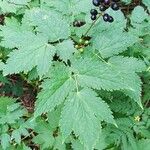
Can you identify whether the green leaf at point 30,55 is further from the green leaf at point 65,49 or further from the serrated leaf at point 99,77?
the serrated leaf at point 99,77

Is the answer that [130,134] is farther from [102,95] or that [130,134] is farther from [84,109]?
[84,109]

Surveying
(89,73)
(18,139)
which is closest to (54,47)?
(89,73)

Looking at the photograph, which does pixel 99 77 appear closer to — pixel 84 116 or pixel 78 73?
pixel 78 73

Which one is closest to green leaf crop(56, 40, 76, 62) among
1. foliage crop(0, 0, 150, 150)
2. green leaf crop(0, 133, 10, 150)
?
foliage crop(0, 0, 150, 150)

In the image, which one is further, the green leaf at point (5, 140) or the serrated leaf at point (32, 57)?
the green leaf at point (5, 140)

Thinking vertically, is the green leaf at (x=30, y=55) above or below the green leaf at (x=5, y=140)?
above

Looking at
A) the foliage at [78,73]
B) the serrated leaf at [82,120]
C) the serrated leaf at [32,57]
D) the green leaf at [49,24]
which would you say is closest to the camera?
the serrated leaf at [82,120]

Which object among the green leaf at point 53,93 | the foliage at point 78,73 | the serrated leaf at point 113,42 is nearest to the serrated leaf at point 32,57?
the foliage at point 78,73

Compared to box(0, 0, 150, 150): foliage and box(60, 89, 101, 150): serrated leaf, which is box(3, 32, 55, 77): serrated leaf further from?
box(60, 89, 101, 150): serrated leaf
